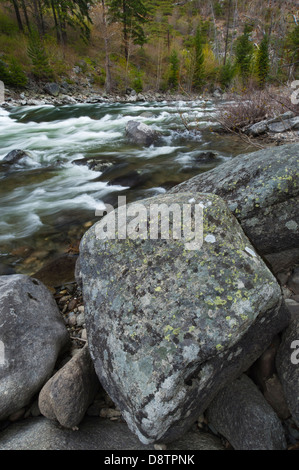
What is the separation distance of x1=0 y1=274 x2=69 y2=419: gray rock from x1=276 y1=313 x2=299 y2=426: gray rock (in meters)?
1.79

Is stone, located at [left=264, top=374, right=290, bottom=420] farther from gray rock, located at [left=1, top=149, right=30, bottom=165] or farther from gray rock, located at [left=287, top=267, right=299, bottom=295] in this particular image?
gray rock, located at [left=1, top=149, right=30, bottom=165]

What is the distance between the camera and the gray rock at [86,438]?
1.56 metres

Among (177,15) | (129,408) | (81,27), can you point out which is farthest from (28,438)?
(177,15)

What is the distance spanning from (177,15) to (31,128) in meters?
82.6

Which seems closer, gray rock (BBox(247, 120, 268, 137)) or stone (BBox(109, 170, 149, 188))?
stone (BBox(109, 170, 149, 188))

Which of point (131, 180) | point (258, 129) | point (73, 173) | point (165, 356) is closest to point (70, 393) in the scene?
point (165, 356)

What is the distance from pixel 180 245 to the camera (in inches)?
70.7

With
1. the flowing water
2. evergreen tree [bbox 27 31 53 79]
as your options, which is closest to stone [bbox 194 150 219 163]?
the flowing water

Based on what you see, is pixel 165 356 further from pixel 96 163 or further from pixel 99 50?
pixel 99 50

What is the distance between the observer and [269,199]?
2.47 m

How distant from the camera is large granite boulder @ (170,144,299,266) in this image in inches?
96.8

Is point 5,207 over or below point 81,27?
below

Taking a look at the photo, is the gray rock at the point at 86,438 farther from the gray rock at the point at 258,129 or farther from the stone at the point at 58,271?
the gray rock at the point at 258,129

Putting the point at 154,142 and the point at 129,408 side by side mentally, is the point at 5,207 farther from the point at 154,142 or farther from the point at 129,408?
the point at 154,142
